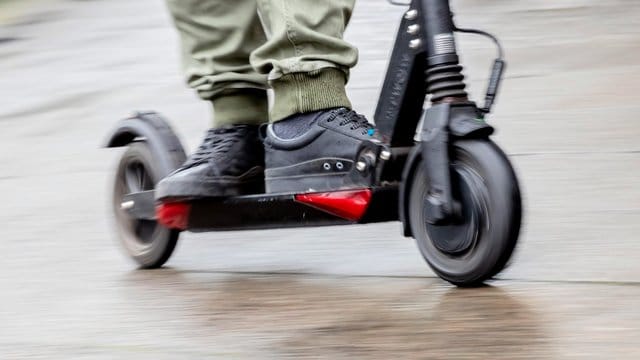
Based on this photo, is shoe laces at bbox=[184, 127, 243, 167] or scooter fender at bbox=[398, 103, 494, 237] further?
shoe laces at bbox=[184, 127, 243, 167]

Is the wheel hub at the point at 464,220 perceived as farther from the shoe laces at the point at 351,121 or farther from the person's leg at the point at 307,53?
the person's leg at the point at 307,53

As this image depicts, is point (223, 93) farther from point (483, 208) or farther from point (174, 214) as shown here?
point (483, 208)

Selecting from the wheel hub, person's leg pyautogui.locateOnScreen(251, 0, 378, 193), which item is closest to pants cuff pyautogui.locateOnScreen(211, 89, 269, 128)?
person's leg pyautogui.locateOnScreen(251, 0, 378, 193)

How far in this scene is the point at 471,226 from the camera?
8.47 ft

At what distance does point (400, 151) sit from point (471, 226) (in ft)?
0.95

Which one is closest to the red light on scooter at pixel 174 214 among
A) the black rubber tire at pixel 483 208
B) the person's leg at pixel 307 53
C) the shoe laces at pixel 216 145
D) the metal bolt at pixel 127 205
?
the shoe laces at pixel 216 145

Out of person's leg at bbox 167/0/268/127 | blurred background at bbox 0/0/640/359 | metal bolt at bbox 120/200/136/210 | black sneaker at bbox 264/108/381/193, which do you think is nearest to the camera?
blurred background at bbox 0/0/640/359

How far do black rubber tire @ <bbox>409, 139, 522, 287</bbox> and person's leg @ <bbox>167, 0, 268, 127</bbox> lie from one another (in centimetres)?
76

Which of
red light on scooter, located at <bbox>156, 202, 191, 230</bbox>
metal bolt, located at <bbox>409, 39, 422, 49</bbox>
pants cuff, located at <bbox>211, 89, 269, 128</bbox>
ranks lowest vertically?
red light on scooter, located at <bbox>156, 202, 191, 230</bbox>

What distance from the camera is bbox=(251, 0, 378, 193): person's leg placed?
289cm

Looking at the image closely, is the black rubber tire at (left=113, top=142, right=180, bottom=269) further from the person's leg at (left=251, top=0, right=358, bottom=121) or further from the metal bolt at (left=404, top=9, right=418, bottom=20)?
the metal bolt at (left=404, top=9, right=418, bottom=20)

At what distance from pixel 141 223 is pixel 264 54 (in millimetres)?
783

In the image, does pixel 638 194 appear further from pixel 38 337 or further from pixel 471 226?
pixel 38 337

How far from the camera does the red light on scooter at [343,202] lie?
278 centimetres
